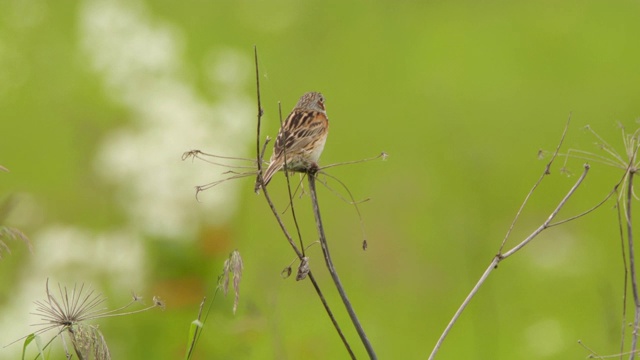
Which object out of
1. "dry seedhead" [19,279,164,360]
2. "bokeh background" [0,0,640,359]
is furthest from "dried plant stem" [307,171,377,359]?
"bokeh background" [0,0,640,359]

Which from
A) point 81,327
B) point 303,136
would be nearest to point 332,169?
point 303,136

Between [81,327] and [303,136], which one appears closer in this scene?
[81,327]

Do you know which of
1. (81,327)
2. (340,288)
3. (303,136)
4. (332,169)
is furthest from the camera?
(332,169)

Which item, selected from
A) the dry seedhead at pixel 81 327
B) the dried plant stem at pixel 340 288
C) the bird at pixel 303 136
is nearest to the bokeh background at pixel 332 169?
the dry seedhead at pixel 81 327

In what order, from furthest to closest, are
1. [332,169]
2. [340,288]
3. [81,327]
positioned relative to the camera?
[332,169] < [81,327] < [340,288]

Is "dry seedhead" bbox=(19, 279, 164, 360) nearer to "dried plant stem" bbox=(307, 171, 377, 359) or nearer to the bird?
"dried plant stem" bbox=(307, 171, 377, 359)

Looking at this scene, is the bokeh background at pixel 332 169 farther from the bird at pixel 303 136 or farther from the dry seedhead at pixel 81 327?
the bird at pixel 303 136

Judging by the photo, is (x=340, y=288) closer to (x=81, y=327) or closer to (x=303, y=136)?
(x=81, y=327)
